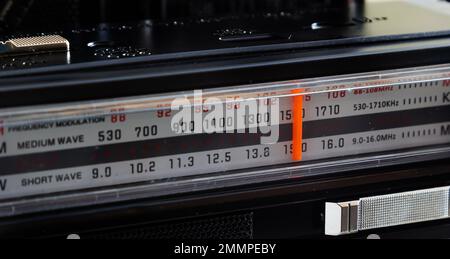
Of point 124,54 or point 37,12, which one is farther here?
point 37,12

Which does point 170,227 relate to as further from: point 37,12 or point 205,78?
point 37,12

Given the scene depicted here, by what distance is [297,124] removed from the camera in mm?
735

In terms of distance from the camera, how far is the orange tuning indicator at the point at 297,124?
72 centimetres

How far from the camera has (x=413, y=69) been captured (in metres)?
0.74
